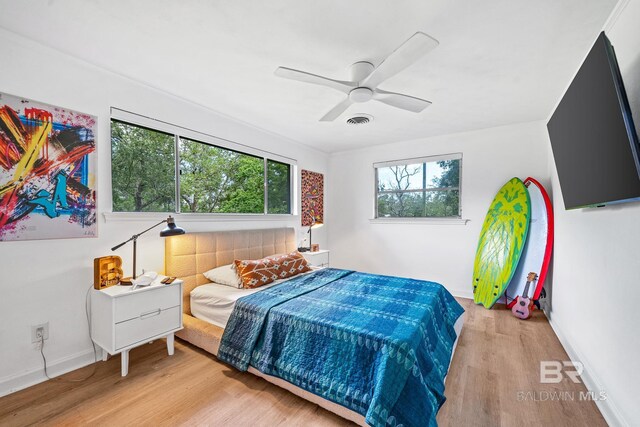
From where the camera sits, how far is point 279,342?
1.97 metres

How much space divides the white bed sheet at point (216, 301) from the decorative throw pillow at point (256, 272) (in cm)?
→ 6

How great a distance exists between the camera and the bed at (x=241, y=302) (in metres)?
1.78

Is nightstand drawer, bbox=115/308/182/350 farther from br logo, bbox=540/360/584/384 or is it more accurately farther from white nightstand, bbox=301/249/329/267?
br logo, bbox=540/360/584/384

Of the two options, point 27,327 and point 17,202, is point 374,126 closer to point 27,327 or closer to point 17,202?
point 17,202

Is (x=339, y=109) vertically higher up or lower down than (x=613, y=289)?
higher up

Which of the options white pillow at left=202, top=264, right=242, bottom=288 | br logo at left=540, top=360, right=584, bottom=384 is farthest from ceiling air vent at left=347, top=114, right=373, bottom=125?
br logo at left=540, top=360, right=584, bottom=384

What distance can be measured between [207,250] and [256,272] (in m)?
0.65

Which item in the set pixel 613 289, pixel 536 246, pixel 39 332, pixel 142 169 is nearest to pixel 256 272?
pixel 142 169

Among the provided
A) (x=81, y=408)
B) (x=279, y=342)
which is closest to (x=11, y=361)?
(x=81, y=408)

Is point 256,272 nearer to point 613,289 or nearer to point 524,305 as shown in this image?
point 613,289

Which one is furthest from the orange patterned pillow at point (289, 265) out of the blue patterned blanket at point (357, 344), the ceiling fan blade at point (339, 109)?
the ceiling fan blade at point (339, 109)

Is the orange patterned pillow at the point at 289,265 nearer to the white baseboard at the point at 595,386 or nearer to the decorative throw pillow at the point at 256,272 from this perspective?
the decorative throw pillow at the point at 256,272

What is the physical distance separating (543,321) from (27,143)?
5114mm

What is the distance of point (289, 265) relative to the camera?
3133 mm
